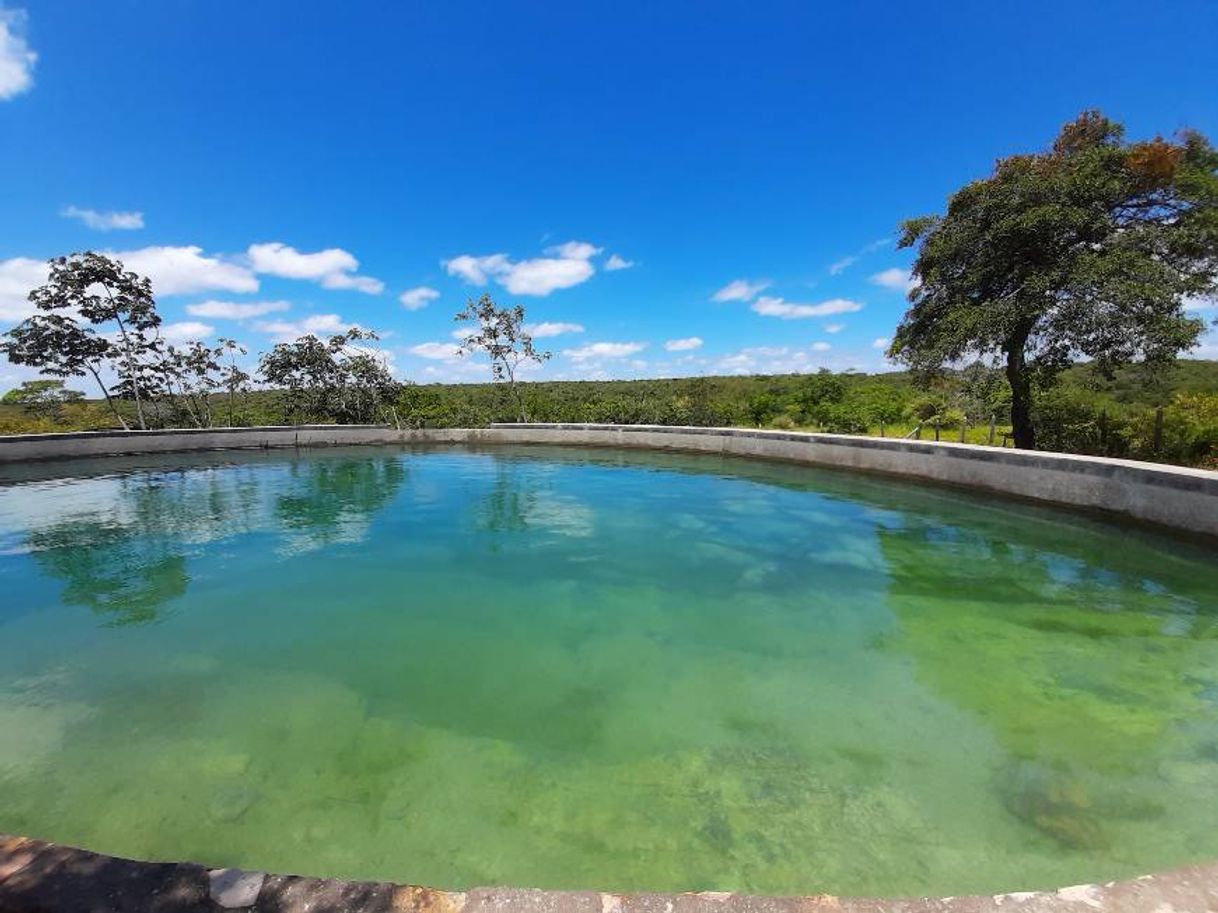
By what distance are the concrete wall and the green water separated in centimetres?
56

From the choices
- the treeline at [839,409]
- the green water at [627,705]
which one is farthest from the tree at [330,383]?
the green water at [627,705]

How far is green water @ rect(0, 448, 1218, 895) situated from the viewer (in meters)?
2.52

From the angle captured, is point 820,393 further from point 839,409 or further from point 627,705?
point 627,705

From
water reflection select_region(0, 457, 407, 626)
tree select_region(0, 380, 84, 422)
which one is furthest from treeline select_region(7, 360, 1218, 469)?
water reflection select_region(0, 457, 407, 626)

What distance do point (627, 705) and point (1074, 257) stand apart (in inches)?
486

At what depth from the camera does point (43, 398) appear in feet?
70.7

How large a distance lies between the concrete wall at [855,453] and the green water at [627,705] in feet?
1.84

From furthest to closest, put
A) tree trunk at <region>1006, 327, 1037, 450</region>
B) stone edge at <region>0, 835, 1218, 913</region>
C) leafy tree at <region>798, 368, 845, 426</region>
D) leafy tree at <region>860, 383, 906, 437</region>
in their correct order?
leafy tree at <region>798, 368, 845, 426</region>
leafy tree at <region>860, 383, 906, 437</region>
tree trunk at <region>1006, 327, 1037, 450</region>
stone edge at <region>0, 835, 1218, 913</region>

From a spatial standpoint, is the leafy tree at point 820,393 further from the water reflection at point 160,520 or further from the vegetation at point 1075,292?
the water reflection at point 160,520

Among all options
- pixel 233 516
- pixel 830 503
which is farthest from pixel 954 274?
pixel 233 516

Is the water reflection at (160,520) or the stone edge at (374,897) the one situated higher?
the stone edge at (374,897)

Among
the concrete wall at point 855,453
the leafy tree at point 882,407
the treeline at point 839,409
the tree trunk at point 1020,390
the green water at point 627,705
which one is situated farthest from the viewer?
the leafy tree at point 882,407

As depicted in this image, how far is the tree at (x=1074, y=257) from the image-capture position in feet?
31.6

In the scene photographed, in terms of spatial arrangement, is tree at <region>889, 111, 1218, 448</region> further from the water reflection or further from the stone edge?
the water reflection
